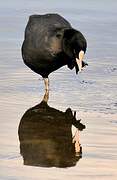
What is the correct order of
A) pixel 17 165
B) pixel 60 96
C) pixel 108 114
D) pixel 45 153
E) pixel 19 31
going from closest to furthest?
1. pixel 17 165
2. pixel 45 153
3. pixel 108 114
4. pixel 60 96
5. pixel 19 31

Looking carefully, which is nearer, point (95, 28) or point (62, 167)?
point (62, 167)

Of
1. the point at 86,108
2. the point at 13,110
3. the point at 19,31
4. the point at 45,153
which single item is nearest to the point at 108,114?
the point at 86,108

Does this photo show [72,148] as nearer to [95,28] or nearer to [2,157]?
[2,157]

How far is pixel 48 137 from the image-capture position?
37.7 feet

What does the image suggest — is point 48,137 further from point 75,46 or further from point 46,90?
point 46,90

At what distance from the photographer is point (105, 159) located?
10.3m

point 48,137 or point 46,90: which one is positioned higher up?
point 48,137

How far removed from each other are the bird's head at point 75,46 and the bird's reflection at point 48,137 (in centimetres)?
75

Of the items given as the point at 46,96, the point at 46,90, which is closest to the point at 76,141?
the point at 46,96

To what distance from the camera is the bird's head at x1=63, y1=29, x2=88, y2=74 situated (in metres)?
12.8

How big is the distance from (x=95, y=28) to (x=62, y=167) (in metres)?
11.7

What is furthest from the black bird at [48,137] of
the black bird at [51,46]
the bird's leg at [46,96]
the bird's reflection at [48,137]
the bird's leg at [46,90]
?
the black bird at [51,46]

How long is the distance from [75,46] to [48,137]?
1.95 meters

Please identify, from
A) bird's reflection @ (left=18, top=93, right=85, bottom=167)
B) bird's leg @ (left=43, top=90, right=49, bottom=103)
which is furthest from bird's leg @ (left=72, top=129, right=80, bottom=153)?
bird's leg @ (left=43, top=90, right=49, bottom=103)
